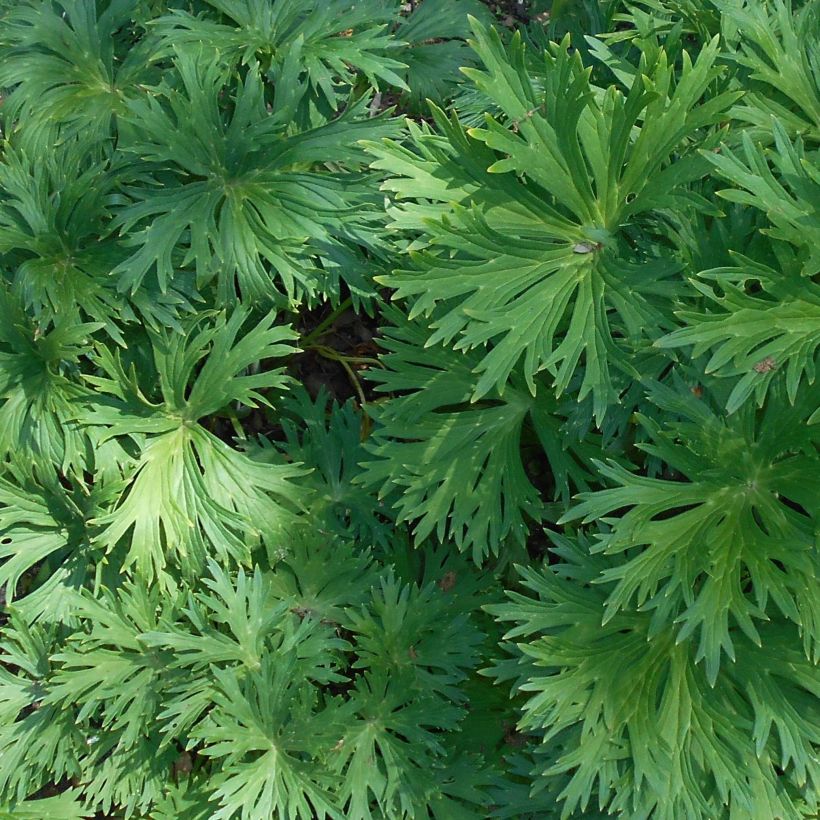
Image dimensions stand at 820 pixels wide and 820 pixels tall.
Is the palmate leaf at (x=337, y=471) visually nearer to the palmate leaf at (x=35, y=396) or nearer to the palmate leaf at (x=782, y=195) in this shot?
the palmate leaf at (x=35, y=396)

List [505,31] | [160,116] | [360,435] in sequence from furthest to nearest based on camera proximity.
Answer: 1. [505,31]
2. [360,435]
3. [160,116]

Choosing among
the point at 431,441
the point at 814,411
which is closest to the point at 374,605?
the point at 431,441

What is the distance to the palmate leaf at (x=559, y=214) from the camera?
1.59 metres

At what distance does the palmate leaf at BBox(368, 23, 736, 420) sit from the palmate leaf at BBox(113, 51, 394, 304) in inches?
14.5

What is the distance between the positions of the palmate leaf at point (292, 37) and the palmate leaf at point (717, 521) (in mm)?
1167

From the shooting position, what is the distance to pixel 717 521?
1.64 meters

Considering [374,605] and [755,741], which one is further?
[374,605]

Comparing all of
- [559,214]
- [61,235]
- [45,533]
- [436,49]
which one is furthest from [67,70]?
[559,214]

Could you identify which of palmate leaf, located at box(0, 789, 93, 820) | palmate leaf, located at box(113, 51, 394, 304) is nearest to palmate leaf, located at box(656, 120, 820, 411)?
palmate leaf, located at box(113, 51, 394, 304)

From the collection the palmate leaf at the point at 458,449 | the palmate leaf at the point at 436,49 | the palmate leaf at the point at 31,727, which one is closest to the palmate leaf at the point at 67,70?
the palmate leaf at the point at 436,49

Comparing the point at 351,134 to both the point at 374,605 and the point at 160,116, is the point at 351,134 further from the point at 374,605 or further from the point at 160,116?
the point at 374,605

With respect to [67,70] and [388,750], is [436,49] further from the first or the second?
[388,750]

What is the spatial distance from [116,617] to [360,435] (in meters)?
0.84

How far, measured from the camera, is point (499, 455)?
1.98 m
